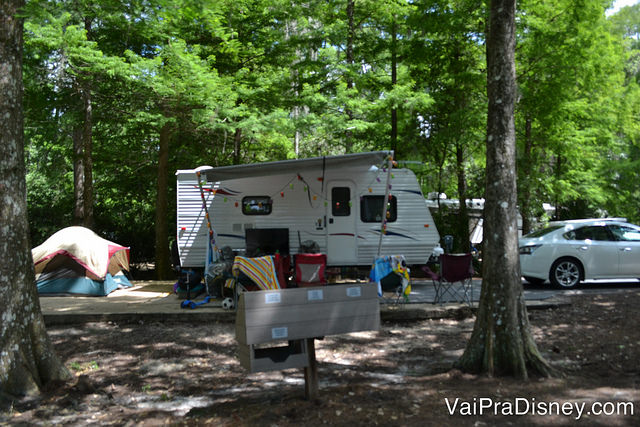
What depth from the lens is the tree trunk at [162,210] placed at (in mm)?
12969

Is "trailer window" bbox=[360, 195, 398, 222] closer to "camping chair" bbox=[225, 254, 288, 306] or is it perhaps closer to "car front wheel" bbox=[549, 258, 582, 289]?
"camping chair" bbox=[225, 254, 288, 306]

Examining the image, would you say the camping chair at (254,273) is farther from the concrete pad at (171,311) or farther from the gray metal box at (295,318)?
the gray metal box at (295,318)

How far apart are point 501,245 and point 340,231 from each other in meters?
5.78

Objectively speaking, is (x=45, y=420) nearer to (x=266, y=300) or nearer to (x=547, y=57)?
(x=266, y=300)

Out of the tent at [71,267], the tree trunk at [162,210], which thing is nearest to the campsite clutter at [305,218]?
the tent at [71,267]

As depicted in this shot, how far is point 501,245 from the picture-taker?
5.08 metres

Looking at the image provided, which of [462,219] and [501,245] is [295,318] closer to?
[501,245]

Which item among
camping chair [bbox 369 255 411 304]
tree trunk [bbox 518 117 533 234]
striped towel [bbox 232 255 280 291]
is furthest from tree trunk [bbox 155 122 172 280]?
tree trunk [bbox 518 117 533 234]

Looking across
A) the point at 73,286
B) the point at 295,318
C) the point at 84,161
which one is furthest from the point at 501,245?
the point at 84,161

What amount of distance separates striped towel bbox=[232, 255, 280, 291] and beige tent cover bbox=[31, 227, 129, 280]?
12.8ft

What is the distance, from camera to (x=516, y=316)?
5027 millimetres

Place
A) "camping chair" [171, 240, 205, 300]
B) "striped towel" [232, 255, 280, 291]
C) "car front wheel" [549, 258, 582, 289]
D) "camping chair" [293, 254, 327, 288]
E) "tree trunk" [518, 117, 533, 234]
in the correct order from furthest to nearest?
"tree trunk" [518, 117, 533, 234] → "car front wheel" [549, 258, 582, 289] → "camping chair" [171, 240, 205, 300] → "camping chair" [293, 254, 327, 288] → "striped towel" [232, 255, 280, 291]

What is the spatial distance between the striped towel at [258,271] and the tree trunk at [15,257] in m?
3.43

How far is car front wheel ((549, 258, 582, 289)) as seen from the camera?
10398mm
